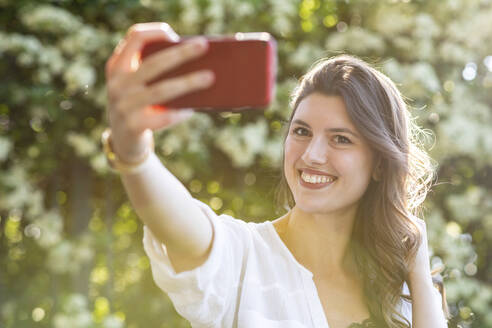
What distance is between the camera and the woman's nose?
74.1 inches

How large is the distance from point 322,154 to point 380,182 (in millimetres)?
379

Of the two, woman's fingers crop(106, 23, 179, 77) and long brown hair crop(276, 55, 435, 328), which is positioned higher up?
woman's fingers crop(106, 23, 179, 77)

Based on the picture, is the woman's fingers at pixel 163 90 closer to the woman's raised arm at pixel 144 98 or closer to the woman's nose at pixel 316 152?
the woman's raised arm at pixel 144 98

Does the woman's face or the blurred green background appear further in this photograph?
the blurred green background

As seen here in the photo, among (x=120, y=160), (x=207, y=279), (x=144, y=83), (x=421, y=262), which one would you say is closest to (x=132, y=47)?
(x=144, y=83)

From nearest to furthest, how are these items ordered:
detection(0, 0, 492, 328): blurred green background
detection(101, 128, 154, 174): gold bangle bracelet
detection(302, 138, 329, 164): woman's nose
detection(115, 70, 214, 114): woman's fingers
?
1. detection(115, 70, 214, 114): woman's fingers
2. detection(101, 128, 154, 174): gold bangle bracelet
3. detection(302, 138, 329, 164): woman's nose
4. detection(0, 0, 492, 328): blurred green background

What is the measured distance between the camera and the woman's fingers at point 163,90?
94 centimetres

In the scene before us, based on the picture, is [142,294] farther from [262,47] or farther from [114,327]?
[262,47]

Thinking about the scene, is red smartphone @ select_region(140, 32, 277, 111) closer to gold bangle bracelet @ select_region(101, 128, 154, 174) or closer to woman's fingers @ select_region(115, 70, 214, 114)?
woman's fingers @ select_region(115, 70, 214, 114)

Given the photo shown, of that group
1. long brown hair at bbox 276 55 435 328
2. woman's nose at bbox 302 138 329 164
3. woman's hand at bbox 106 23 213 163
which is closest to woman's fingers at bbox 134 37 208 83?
woman's hand at bbox 106 23 213 163

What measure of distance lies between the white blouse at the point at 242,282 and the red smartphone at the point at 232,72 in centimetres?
41

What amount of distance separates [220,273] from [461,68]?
4.36 m

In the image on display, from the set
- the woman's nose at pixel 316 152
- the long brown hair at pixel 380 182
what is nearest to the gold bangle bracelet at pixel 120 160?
the woman's nose at pixel 316 152

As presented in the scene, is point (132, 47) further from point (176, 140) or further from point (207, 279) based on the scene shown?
point (176, 140)
